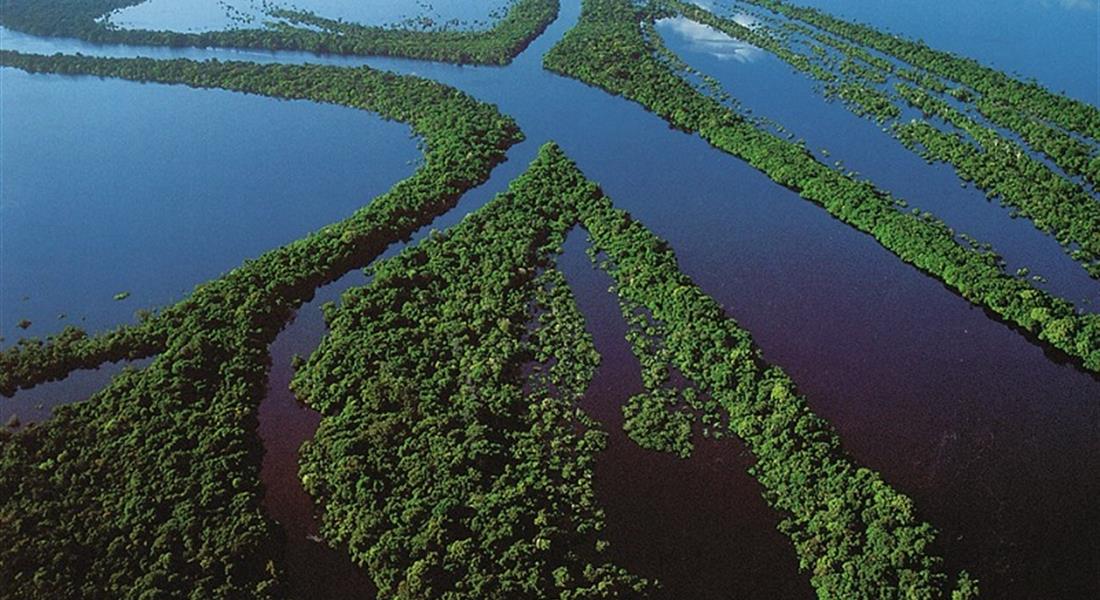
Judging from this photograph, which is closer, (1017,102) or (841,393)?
(841,393)

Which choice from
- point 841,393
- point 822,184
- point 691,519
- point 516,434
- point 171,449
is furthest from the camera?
point 822,184

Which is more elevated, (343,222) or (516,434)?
(343,222)

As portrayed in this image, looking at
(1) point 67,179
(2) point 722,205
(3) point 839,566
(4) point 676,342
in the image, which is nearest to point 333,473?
(4) point 676,342

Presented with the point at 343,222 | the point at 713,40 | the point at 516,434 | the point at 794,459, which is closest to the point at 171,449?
the point at 516,434

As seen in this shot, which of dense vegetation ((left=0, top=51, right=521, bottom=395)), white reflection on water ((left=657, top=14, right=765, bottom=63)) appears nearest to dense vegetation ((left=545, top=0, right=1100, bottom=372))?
white reflection on water ((left=657, top=14, right=765, bottom=63))

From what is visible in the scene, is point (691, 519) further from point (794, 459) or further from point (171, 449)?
point (171, 449)

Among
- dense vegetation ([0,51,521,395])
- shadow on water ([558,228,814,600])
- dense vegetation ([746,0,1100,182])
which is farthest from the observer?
dense vegetation ([746,0,1100,182])

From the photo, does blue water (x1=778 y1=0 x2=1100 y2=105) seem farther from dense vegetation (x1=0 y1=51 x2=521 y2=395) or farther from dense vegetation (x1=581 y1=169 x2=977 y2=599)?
dense vegetation (x1=581 y1=169 x2=977 y2=599)
